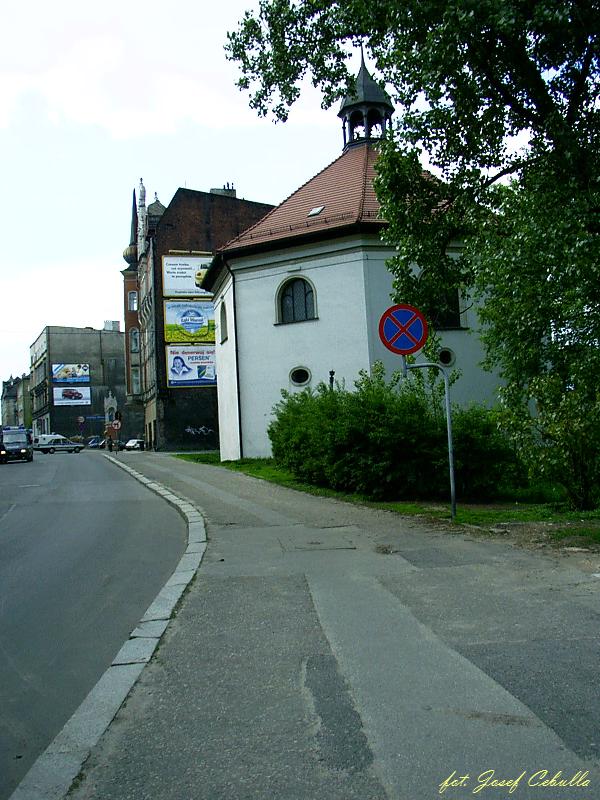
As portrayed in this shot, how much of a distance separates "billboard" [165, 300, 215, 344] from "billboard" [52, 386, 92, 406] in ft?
191

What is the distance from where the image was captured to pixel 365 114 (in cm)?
3284

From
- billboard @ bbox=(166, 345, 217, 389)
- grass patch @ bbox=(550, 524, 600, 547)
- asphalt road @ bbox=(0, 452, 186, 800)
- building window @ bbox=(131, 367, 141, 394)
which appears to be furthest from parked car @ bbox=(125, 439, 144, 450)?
grass patch @ bbox=(550, 524, 600, 547)

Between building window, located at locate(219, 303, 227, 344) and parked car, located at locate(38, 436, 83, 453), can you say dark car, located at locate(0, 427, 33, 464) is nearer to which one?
building window, located at locate(219, 303, 227, 344)

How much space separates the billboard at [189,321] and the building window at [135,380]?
12.1m

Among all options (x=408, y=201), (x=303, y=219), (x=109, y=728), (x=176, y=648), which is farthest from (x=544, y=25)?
(x=303, y=219)

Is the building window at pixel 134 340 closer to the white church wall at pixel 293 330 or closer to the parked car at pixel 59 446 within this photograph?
the parked car at pixel 59 446

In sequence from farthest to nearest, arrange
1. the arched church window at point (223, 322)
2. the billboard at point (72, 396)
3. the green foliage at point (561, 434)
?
1. the billboard at point (72, 396)
2. the arched church window at point (223, 322)
3. the green foliage at point (561, 434)

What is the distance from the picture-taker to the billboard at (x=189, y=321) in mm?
54688

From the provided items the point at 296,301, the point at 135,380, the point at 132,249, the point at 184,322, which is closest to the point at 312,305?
the point at 296,301

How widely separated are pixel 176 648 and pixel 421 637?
1.70m

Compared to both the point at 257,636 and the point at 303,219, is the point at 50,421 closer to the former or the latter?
the point at 303,219

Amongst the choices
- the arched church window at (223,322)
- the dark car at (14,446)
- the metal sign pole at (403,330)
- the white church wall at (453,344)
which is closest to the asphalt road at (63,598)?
the metal sign pole at (403,330)

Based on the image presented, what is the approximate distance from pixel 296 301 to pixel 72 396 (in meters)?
85.7

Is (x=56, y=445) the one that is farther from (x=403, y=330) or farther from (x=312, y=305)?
(x=403, y=330)
